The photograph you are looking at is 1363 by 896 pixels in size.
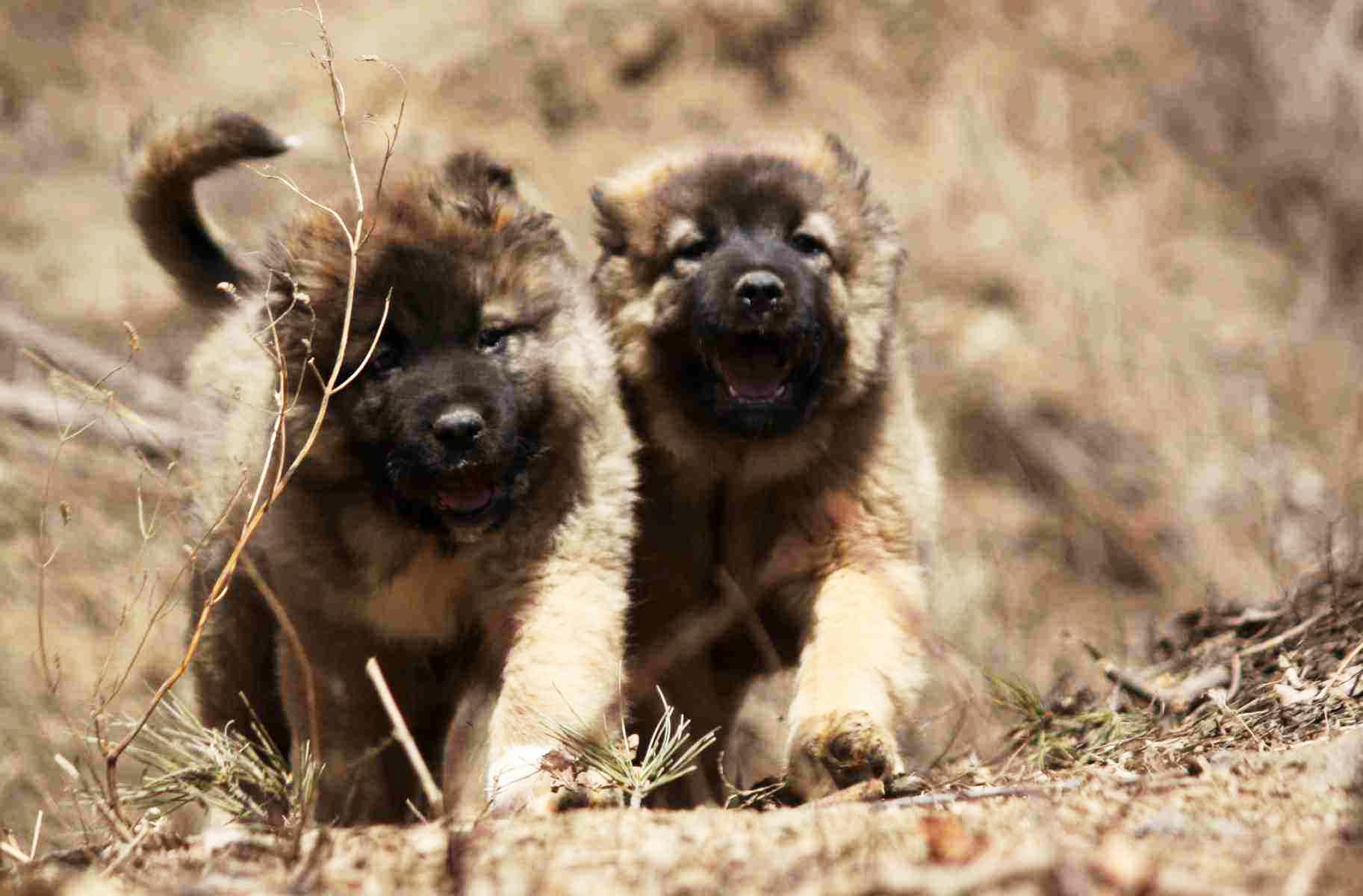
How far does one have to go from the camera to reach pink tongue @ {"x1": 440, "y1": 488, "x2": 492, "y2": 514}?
11.1 ft

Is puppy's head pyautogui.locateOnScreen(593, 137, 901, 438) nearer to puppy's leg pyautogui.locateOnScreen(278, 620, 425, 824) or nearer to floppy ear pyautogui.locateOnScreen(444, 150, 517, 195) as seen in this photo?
floppy ear pyautogui.locateOnScreen(444, 150, 517, 195)

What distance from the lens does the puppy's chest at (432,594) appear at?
138 inches

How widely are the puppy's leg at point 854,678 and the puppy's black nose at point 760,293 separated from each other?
78 cm

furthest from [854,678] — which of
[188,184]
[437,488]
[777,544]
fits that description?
[188,184]

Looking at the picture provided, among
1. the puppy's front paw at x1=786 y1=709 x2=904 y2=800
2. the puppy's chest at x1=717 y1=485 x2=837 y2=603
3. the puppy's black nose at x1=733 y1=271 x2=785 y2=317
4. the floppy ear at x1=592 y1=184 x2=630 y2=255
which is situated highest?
the floppy ear at x1=592 y1=184 x2=630 y2=255

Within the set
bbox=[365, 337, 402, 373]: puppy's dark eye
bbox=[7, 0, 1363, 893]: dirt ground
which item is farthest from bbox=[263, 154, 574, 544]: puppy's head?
bbox=[7, 0, 1363, 893]: dirt ground

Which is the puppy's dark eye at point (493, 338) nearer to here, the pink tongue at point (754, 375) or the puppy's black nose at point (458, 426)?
the puppy's black nose at point (458, 426)

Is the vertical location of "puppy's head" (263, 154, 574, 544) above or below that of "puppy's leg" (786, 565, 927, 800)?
above

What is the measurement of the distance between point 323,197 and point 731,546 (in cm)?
155

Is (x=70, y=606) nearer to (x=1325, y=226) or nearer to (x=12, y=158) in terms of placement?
(x=12, y=158)

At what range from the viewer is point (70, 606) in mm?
5824

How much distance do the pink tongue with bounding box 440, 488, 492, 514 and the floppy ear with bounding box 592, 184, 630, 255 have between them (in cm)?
125

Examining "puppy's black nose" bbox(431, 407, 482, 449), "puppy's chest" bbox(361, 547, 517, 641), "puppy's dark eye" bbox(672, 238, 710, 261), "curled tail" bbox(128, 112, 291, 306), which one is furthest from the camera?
"puppy's dark eye" bbox(672, 238, 710, 261)

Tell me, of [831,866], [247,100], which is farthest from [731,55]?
[831,866]
